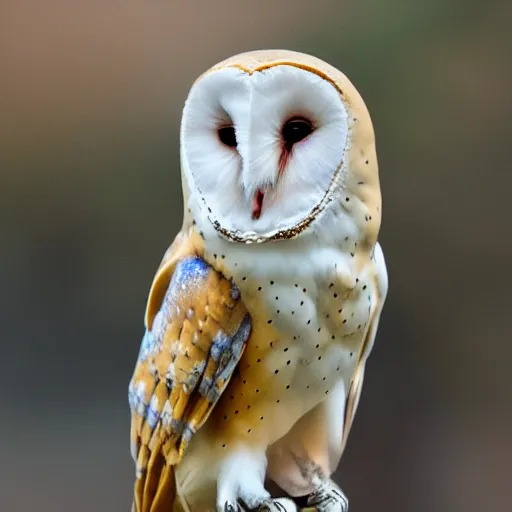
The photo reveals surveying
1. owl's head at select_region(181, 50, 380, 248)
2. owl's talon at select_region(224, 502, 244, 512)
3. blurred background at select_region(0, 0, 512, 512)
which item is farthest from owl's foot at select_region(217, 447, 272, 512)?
blurred background at select_region(0, 0, 512, 512)

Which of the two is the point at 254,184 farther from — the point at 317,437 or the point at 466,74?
the point at 466,74

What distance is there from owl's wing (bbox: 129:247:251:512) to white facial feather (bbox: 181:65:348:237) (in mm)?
86

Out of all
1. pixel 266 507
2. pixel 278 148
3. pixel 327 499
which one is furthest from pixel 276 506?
pixel 278 148

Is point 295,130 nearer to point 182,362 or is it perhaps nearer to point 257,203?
point 257,203

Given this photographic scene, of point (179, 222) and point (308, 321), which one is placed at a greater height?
point (179, 222)

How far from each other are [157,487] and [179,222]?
530 millimetres

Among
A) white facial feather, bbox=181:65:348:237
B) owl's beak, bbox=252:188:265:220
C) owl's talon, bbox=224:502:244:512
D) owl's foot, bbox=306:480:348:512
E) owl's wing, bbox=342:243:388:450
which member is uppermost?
white facial feather, bbox=181:65:348:237

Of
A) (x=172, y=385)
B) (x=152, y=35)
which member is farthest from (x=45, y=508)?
(x=152, y=35)

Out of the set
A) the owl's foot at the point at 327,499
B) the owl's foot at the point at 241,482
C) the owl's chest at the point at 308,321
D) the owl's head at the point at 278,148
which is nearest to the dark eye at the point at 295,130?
the owl's head at the point at 278,148

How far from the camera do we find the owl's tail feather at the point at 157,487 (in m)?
0.84

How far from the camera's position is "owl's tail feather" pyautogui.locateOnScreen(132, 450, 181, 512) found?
0.84 meters

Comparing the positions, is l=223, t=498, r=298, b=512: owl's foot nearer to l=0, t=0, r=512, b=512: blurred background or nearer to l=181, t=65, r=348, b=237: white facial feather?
l=181, t=65, r=348, b=237: white facial feather

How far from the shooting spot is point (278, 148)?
0.75 metres

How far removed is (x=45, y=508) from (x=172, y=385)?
68 centimetres
